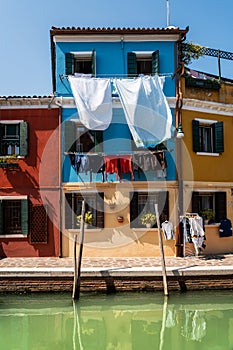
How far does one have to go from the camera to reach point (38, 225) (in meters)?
13.8

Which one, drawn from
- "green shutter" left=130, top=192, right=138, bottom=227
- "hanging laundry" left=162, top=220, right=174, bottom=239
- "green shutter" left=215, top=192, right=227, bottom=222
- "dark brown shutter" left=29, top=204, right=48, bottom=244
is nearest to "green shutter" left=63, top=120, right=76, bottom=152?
"dark brown shutter" left=29, top=204, right=48, bottom=244

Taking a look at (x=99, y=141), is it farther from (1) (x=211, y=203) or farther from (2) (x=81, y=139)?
(1) (x=211, y=203)

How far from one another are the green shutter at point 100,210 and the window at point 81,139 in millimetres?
1704

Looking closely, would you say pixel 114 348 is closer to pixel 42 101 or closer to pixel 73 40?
pixel 42 101

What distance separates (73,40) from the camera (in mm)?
14375

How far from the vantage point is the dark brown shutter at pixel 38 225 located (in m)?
13.8

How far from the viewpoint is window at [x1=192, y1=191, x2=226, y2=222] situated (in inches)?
564

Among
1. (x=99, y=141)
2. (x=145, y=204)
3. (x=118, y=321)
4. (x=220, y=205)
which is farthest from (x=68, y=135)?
(x=118, y=321)

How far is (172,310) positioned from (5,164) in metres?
7.91

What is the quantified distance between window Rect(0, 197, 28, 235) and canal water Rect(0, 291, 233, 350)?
133 inches

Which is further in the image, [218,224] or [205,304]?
[218,224]

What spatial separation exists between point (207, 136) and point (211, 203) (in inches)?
106

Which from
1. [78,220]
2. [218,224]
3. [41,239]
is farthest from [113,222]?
[218,224]

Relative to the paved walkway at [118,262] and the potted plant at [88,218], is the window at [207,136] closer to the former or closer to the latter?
the paved walkway at [118,262]
